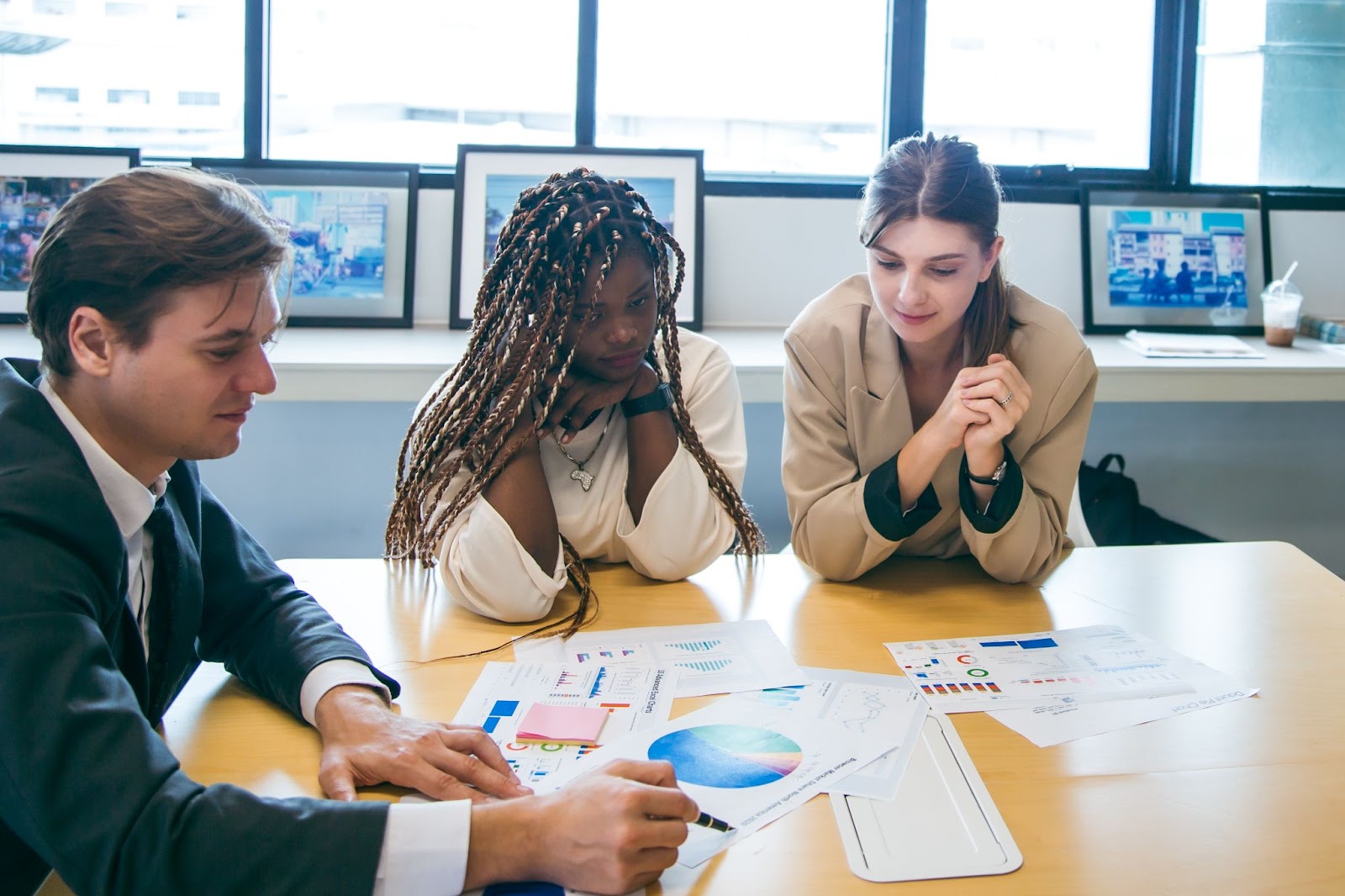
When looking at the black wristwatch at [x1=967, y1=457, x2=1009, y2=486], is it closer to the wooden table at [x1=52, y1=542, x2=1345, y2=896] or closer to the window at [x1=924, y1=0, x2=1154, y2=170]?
the wooden table at [x1=52, y1=542, x2=1345, y2=896]

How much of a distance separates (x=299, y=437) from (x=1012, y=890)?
252 cm

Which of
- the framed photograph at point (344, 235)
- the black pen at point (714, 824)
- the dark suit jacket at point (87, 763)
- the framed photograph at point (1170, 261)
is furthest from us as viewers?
the framed photograph at point (1170, 261)

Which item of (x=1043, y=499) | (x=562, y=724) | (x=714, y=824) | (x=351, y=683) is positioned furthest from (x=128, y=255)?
(x=1043, y=499)

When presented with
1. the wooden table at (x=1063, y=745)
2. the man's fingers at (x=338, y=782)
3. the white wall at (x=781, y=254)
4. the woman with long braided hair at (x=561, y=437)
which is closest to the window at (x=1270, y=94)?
the white wall at (x=781, y=254)

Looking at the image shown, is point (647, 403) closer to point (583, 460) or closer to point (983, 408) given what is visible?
point (583, 460)

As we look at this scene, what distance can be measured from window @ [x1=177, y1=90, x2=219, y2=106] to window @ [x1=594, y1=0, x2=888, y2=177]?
985mm

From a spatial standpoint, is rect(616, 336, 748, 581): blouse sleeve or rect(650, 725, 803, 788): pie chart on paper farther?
rect(616, 336, 748, 581): blouse sleeve

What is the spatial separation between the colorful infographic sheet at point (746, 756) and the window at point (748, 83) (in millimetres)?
2215

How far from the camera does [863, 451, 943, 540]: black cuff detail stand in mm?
1502

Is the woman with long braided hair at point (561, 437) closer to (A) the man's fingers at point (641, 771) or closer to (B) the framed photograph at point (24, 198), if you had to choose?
(A) the man's fingers at point (641, 771)

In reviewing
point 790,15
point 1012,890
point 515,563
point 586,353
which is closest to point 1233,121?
point 790,15

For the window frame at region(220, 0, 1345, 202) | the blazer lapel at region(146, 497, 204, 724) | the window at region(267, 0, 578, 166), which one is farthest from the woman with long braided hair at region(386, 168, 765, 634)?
the window at region(267, 0, 578, 166)

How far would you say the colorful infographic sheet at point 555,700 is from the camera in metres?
1.06

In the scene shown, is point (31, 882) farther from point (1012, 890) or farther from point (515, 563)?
point (1012, 890)
